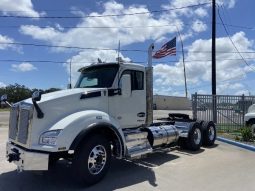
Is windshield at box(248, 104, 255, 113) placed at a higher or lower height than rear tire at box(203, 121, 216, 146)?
higher

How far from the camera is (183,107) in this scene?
7469cm

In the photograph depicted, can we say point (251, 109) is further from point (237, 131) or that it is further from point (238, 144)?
point (238, 144)

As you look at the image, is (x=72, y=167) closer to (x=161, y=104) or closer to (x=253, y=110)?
(x=253, y=110)

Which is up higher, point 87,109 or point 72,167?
point 87,109

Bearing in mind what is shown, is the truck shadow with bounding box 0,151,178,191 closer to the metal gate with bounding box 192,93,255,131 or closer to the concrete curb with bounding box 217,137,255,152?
the concrete curb with bounding box 217,137,255,152

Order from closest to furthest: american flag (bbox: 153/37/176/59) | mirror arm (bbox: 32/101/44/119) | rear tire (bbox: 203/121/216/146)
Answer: mirror arm (bbox: 32/101/44/119) → rear tire (bbox: 203/121/216/146) → american flag (bbox: 153/37/176/59)

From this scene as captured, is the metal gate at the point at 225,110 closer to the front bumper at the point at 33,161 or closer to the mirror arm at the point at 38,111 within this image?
the mirror arm at the point at 38,111

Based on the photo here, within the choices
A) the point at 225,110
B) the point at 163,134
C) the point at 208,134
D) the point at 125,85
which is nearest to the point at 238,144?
the point at 208,134

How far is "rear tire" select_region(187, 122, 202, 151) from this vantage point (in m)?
11.9

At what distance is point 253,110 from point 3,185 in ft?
42.7

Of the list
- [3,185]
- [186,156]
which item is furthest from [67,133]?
[186,156]

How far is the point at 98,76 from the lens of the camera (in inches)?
362

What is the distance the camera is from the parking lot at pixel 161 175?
25.2ft

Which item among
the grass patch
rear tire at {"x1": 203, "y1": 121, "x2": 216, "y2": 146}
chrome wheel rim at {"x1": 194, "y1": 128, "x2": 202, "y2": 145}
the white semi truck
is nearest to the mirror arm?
the white semi truck
